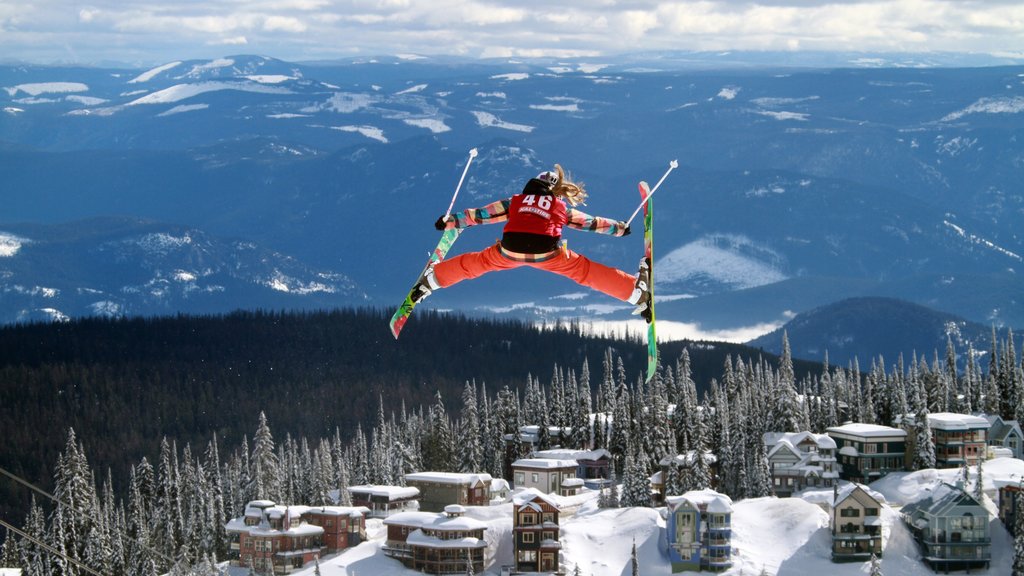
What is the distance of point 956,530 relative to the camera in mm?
101875

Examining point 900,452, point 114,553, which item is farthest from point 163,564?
point 900,452

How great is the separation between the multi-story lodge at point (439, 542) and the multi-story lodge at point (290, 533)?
4.49 m

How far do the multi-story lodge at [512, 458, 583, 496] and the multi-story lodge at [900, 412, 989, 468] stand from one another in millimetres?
24723

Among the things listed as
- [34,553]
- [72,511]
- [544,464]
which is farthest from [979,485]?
[34,553]

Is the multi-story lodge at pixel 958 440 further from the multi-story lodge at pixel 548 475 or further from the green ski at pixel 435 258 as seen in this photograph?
A: the green ski at pixel 435 258

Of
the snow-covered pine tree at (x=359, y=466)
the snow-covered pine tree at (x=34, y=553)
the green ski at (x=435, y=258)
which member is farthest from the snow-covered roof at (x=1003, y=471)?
the green ski at (x=435, y=258)

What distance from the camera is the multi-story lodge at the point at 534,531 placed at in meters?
102

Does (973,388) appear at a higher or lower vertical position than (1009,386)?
lower

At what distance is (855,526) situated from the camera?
10300cm

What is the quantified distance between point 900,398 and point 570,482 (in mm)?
25359

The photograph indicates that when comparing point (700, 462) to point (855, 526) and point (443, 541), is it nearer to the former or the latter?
point (855, 526)

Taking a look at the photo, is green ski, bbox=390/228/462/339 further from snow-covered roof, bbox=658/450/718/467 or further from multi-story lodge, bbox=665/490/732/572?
snow-covered roof, bbox=658/450/718/467

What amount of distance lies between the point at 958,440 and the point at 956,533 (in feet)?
64.7

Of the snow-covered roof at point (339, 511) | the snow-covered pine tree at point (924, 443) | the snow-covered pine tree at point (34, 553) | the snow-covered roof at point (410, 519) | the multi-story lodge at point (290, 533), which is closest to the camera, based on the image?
the snow-covered roof at point (410, 519)
